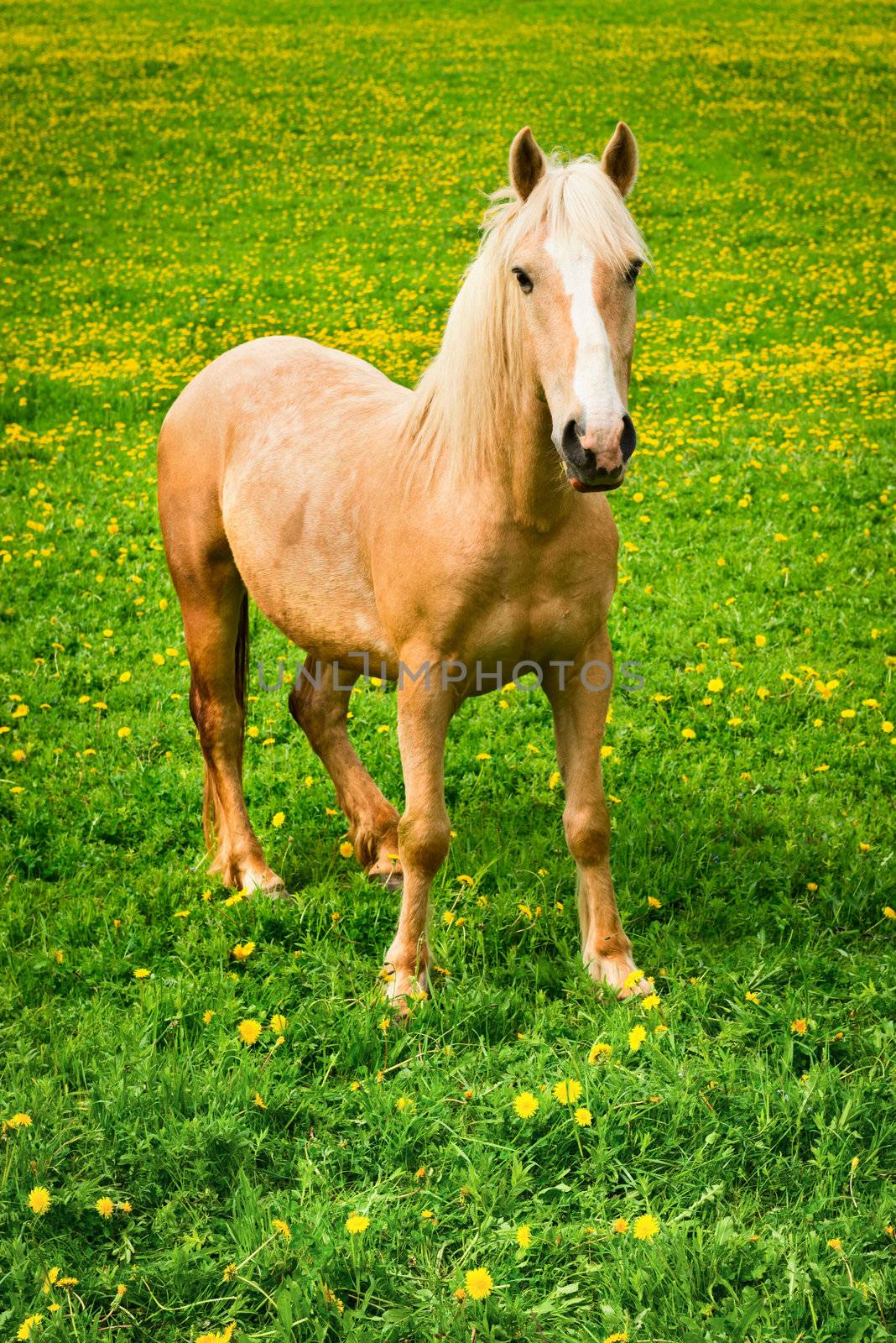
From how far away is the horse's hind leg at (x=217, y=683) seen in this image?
15.2ft

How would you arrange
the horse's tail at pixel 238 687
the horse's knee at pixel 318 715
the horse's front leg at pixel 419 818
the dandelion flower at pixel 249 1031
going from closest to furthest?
the dandelion flower at pixel 249 1031 < the horse's front leg at pixel 419 818 < the horse's tail at pixel 238 687 < the horse's knee at pixel 318 715

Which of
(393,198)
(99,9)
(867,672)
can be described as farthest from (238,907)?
(99,9)

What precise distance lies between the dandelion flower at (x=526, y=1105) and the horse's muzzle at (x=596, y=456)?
5.27 feet

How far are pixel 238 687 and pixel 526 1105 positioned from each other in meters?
2.40

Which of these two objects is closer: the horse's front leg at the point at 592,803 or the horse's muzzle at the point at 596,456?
the horse's muzzle at the point at 596,456

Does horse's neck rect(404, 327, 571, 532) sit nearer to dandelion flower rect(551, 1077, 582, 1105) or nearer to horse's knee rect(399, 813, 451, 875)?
horse's knee rect(399, 813, 451, 875)

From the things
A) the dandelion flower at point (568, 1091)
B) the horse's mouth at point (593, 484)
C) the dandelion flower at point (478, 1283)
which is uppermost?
the horse's mouth at point (593, 484)

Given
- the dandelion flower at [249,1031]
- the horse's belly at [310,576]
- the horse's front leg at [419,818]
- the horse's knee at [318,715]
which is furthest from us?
the horse's knee at [318,715]

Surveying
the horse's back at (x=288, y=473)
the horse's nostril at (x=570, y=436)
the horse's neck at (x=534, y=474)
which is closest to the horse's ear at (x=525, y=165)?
the horse's neck at (x=534, y=474)

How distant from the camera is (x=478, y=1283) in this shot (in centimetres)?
247

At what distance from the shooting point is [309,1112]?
10.4 ft

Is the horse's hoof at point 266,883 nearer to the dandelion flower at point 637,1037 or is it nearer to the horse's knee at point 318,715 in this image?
the horse's knee at point 318,715

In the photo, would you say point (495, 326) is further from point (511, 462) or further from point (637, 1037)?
point (637, 1037)

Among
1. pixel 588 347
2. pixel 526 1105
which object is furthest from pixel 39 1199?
pixel 588 347
